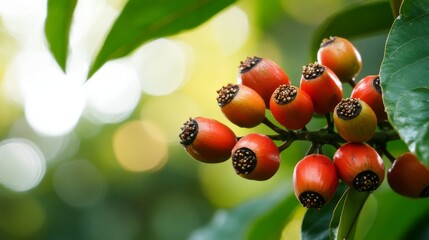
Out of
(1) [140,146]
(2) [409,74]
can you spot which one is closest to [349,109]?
(2) [409,74]

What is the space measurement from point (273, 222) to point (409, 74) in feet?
4.25

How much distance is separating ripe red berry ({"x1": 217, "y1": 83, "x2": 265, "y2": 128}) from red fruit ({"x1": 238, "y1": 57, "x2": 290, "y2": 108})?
0.12 ft

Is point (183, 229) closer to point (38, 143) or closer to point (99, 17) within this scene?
point (99, 17)

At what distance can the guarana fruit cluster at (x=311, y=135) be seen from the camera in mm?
1348

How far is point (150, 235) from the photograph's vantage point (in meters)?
9.13

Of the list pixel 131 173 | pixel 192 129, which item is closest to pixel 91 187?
pixel 131 173

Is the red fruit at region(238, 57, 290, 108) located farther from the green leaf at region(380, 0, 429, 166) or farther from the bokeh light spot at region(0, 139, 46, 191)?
the bokeh light spot at region(0, 139, 46, 191)

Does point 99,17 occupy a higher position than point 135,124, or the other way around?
point 99,17

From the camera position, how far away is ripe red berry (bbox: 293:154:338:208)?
4.46ft

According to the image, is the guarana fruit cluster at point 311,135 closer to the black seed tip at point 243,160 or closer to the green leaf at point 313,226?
the black seed tip at point 243,160

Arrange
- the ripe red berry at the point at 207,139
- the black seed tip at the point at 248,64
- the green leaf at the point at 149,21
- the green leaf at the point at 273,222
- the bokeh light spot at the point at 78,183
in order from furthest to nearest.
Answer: the bokeh light spot at the point at 78,183, the green leaf at the point at 273,222, the green leaf at the point at 149,21, the black seed tip at the point at 248,64, the ripe red berry at the point at 207,139

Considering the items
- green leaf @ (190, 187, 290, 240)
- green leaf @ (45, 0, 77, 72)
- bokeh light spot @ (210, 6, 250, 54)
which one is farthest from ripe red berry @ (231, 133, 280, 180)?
bokeh light spot @ (210, 6, 250, 54)

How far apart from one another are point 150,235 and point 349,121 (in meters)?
8.07

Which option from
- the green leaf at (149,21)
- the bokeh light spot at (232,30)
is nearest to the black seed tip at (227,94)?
the green leaf at (149,21)
